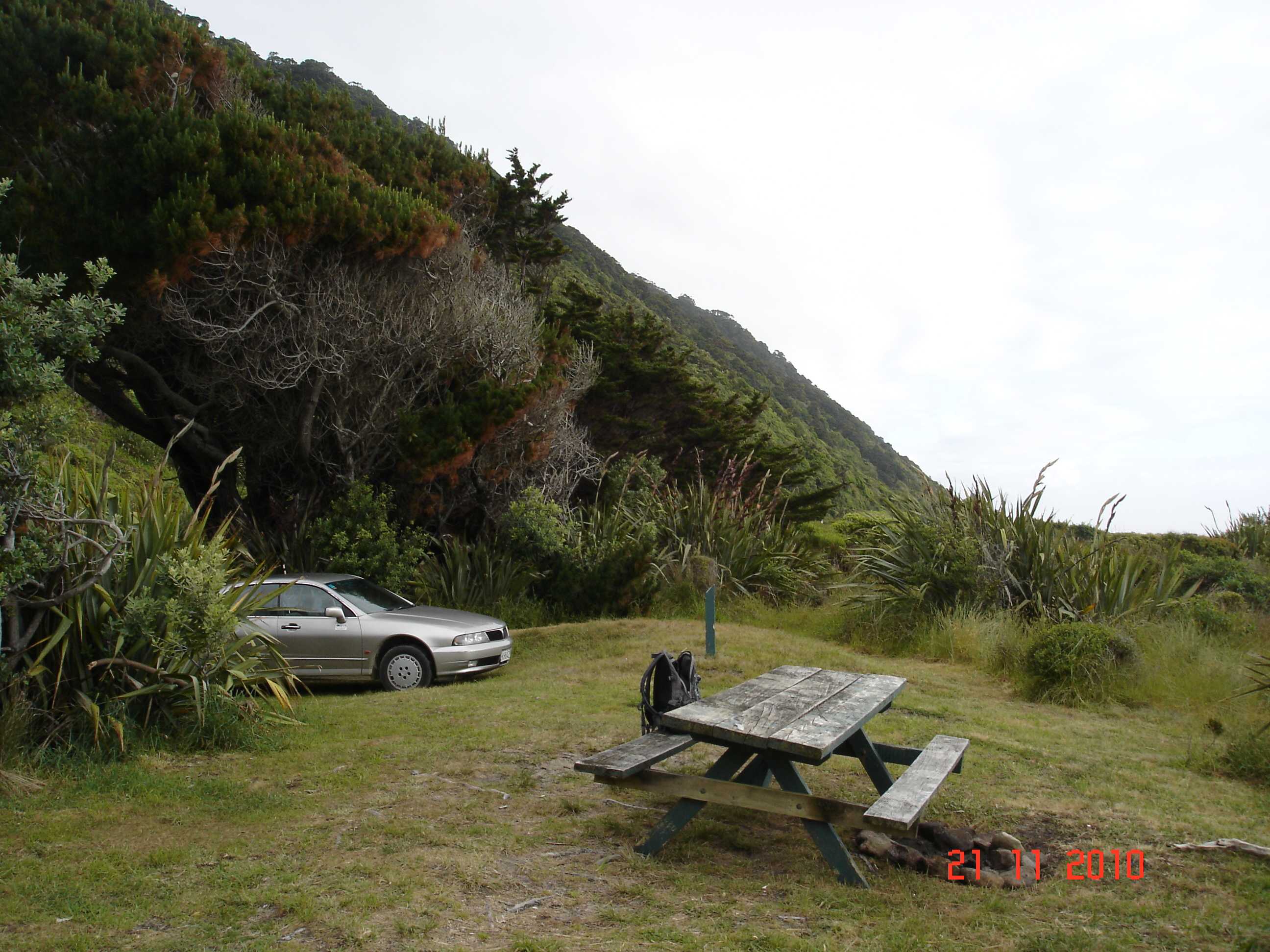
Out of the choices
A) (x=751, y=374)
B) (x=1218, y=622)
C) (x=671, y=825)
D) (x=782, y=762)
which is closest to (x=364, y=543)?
(x=671, y=825)

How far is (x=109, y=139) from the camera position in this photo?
1228 cm

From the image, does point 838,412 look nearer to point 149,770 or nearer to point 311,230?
point 311,230

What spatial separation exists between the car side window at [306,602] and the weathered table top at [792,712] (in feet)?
19.0

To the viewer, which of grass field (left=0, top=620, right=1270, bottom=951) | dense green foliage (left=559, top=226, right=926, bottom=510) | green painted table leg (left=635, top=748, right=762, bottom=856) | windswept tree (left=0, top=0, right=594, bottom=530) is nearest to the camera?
grass field (left=0, top=620, right=1270, bottom=951)

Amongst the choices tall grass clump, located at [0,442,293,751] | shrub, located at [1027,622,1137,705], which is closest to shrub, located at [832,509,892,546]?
shrub, located at [1027,622,1137,705]

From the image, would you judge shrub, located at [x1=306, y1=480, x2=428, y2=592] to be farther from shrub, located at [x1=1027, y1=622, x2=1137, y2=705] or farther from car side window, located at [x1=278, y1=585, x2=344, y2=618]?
shrub, located at [x1=1027, y1=622, x2=1137, y2=705]

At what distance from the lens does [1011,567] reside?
1265 centimetres

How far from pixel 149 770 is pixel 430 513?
346 inches

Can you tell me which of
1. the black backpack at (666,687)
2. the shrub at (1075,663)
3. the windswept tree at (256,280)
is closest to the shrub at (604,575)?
the windswept tree at (256,280)

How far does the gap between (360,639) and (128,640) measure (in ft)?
10.9

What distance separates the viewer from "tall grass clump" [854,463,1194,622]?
1191cm

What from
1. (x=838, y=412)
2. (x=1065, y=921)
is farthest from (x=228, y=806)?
(x=838, y=412)
